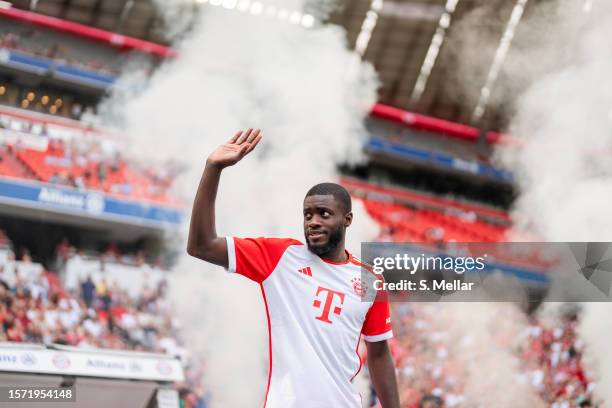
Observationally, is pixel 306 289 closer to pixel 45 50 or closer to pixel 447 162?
pixel 45 50

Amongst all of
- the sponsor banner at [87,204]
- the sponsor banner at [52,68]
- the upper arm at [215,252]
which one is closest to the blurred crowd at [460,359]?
the upper arm at [215,252]

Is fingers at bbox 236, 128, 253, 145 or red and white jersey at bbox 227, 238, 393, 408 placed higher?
fingers at bbox 236, 128, 253, 145

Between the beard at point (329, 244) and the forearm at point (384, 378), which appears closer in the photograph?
the beard at point (329, 244)

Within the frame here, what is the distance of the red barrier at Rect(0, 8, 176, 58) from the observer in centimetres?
2212

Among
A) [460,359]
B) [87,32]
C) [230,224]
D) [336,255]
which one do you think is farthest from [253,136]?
[87,32]

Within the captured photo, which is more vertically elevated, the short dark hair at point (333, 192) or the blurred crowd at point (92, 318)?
the short dark hair at point (333, 192)

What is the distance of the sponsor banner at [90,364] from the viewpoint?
4414mm

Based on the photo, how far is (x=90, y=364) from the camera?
4.61 metres

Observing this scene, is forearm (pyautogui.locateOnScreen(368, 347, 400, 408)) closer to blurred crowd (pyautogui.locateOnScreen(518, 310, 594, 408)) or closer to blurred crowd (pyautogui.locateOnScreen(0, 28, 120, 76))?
blurred crowd (pyautogui.locateOnScreen(518, 310, 594, 408))

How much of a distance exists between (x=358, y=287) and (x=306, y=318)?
0.88ft

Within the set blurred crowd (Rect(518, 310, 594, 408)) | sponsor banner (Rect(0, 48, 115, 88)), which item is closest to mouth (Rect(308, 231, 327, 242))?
blurred crowd (Rect(518, 310, 594, 408))

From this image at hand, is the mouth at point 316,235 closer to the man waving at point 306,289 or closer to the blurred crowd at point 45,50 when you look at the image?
the man waving at point 306,289

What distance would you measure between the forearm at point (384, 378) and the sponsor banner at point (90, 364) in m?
2.05

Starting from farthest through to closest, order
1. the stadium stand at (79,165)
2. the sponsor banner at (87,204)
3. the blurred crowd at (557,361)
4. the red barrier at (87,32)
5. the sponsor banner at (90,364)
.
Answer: the red barrier at (87,32) → the stadium stand at (79,165) → the sponsor banner at (87,204) → the blurred crowd at (557,361) → the sponsor banner at (90,364)
